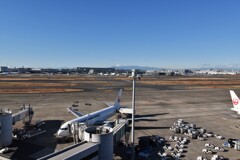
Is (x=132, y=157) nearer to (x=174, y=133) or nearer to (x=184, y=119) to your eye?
(x=174, y=133)

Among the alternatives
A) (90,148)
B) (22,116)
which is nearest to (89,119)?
(22,116)

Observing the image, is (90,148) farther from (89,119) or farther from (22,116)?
(22,116)

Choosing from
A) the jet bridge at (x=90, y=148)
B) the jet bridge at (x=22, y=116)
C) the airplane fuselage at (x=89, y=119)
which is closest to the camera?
the jet bridge at (x=90, y=148)

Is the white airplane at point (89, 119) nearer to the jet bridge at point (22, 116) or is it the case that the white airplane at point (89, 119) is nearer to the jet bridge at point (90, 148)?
the jet bridge at point (22, 116)

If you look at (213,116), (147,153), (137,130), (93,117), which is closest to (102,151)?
(147,153)

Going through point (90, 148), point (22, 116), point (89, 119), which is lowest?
point (22, 116)

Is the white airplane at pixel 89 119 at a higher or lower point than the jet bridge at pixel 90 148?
lower

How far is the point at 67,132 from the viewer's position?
47.6m

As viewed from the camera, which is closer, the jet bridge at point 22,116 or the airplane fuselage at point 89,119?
the airplane fuselage at point 89,119

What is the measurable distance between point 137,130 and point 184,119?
19809mm

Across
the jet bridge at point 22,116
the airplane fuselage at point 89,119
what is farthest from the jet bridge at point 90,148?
the jet bridge at point 22,116

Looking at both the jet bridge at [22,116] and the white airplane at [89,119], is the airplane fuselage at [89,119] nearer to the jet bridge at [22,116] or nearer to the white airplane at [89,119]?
the white airplane at [89,119]

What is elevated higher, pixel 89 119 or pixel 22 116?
pixel 89 119

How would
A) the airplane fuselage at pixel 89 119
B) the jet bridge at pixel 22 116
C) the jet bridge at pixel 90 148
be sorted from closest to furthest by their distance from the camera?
the jet bridge at pixel 90 148 → the airplane fuselage at pixel 89 119 → the jet bridge at pixel 22 116
